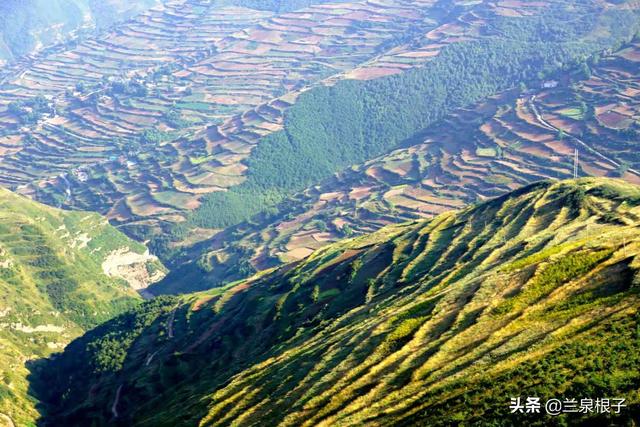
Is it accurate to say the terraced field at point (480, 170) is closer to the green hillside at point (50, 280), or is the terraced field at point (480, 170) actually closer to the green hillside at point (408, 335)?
the green hillside at point (50, 280)

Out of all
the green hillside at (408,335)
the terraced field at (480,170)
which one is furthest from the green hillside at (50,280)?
the terraced field at (480,170)

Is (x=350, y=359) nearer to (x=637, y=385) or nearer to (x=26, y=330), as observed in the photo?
(x=637, y=385)

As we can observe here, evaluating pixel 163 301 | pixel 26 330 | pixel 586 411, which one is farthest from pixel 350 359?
pixel 26 330

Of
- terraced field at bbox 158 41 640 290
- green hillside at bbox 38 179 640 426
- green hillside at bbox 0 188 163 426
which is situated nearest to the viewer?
green hillside at bbox 38 179 640 426

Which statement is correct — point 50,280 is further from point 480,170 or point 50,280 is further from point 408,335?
point 408,335

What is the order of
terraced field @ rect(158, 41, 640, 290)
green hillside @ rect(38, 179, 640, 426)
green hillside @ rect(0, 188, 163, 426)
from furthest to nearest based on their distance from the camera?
1. terraced field @ rect(158, 41, 640, 290)
2. green hillside @ rect(0, 188, 163, 426)
3. green hillside @ rect(38, 179, 640, 426)

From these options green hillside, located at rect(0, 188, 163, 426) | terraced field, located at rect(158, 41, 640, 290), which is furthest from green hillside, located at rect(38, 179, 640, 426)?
terraced field, located at rect(158, 41, 640, 290)

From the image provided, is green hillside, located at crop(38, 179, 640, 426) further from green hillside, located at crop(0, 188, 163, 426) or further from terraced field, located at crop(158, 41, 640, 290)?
terraced field, located at crop(158, 41, 640, 290)
